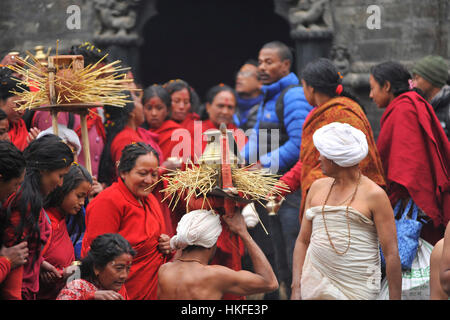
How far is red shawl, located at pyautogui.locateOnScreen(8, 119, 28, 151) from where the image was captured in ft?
20.2

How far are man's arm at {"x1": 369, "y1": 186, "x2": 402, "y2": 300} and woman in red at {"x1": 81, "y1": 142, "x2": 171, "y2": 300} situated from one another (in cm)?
152

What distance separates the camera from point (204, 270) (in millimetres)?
4516

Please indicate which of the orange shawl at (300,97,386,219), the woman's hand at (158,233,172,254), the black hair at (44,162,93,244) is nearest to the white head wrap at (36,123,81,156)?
A: the black hair at (44,162,93,244)

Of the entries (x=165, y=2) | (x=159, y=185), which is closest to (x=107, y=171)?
(x=159, y=185)

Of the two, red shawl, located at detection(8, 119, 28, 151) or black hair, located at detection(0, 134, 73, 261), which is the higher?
red shawl, located at detection(8, 119, 28, 151)

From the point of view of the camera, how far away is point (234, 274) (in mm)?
4508

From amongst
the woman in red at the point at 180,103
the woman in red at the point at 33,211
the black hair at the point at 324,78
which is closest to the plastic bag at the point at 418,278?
the black hair at the point at 324,78

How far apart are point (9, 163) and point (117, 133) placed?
2961 millimetres

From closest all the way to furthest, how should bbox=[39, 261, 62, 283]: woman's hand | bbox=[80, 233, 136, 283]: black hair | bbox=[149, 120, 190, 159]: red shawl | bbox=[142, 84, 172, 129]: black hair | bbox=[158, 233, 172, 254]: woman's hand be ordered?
bbox=[80, 233, 136, 283]: black hair, bbox=[39, 261, 62, 283]: woman's hand, bbox=[158, 233, 172, 254]: woman's hand, bbox=[149, 120, 190, 159]: red shawl, bbox=[142, 84, 172, 129]: black hair

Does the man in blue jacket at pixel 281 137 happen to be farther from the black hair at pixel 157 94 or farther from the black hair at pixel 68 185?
the black hair at pixel 68 185

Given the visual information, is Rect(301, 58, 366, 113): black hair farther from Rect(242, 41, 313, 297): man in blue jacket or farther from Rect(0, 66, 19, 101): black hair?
Rect(0, 66, 19, 101): black hair

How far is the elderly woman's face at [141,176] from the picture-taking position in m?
5.54

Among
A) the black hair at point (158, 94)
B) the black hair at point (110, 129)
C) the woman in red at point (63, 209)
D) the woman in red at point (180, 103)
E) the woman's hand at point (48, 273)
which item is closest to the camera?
the woman's hand at point (48, 273)

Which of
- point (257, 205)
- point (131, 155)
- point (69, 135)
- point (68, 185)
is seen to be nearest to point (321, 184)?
point (131, 155)
